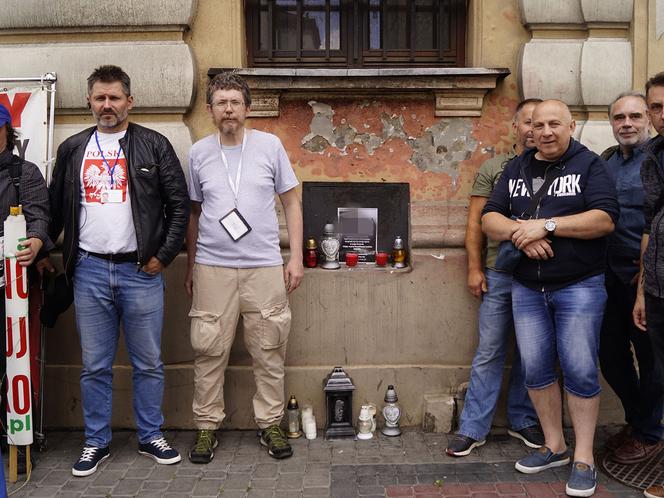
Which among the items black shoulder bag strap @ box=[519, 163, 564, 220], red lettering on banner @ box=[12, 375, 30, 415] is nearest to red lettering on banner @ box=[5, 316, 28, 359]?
red lettering on banner @ box=[12, 375, 30, 415]

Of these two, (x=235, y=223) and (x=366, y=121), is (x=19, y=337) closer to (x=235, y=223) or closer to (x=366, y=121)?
(x=235, y=223)

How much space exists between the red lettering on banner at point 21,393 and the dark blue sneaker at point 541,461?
267 centimetres

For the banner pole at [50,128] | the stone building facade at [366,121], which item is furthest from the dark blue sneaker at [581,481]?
the banner pole at [50,128]

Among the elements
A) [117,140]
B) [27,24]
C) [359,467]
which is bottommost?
[359,467]

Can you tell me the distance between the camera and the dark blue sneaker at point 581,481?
12.3 feet

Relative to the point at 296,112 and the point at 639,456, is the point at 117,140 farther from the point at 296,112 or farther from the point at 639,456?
the point at 639,456

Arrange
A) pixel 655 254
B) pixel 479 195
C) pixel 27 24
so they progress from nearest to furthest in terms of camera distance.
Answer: pixel 655 254
pixel 479 195
pixel 27 24

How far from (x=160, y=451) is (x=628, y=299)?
2.78 meters

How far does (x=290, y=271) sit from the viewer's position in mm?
4344

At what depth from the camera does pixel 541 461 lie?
13.3ft

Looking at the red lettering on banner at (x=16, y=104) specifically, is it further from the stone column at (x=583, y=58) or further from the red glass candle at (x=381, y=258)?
the stone column at (x=583, y=58)

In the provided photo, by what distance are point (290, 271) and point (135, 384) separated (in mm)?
1110

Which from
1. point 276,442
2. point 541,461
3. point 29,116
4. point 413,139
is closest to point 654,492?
point 541,461

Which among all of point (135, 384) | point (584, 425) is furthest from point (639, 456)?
point (135, 384)
